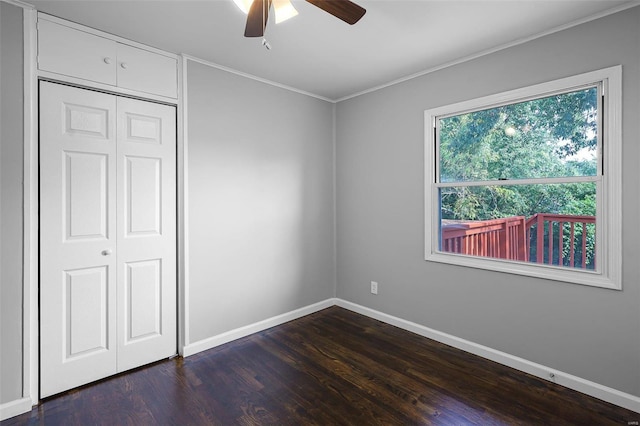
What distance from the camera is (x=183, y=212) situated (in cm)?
274

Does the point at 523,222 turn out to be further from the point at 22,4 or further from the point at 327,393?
the point at 22,4

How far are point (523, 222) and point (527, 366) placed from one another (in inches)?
42.8

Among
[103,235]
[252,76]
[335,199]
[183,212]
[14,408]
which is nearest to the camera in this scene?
[14,408]

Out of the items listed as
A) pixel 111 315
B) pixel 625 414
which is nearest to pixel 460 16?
pixel 625 414

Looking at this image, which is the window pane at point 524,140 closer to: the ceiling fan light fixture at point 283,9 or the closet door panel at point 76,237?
the ceiling fan light fixture at point 283,9

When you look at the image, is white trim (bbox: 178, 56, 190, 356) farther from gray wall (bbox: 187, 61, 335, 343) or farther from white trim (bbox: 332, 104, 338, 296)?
white trim (bbox: 332, 104, 338, 296)

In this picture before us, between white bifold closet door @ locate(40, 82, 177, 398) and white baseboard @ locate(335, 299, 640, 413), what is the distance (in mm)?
2174

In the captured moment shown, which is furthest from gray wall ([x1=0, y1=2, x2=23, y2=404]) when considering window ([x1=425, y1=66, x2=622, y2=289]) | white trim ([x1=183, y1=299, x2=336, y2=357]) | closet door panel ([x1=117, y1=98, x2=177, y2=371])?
window ([x1=425, y1=66, x2=622, y2=289])

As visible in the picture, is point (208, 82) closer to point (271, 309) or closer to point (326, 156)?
point (326, 156)

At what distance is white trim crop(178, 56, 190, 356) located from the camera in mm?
2719

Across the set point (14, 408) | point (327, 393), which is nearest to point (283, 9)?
point (327, 393)

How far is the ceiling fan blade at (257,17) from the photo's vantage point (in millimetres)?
1629

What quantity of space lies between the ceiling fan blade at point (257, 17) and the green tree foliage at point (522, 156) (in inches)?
76.1

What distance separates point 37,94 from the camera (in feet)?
6.95
